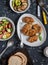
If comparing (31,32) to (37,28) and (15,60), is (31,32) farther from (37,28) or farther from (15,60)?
(15,60)

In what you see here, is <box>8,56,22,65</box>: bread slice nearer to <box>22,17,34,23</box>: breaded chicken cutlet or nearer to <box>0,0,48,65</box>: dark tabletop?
<box>0,0,48,65</box>: dark tabletop

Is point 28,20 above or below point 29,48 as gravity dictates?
above

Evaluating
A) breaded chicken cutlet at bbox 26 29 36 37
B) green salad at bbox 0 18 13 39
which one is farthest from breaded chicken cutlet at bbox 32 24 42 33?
green salad at bbox 0 18 13 39

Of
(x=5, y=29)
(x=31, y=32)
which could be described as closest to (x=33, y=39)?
(x=31, y=32)

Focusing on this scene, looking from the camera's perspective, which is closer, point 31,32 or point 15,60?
point 15,60

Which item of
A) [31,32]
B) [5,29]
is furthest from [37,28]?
[5,29]

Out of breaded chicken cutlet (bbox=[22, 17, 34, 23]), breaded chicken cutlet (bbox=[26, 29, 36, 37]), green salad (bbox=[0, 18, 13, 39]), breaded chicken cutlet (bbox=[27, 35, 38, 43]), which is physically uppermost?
breaded chicken cutlet (bbox=[22, 17, 34, 23])

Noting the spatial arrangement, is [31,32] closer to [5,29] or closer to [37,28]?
[37,28]

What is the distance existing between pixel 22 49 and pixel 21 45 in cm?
2

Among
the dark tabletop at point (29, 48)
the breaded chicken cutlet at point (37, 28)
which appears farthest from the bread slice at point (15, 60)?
the breaded chicken cutlet at point (37, 28)

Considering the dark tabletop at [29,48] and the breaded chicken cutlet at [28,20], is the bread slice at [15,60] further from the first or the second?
the breaded chicken cutlet at [28,20]

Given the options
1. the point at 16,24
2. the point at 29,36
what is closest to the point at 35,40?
the point at 29,36

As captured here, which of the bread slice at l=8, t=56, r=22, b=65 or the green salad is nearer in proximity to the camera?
the bread slice at l=8, t=56, r=22, b=65

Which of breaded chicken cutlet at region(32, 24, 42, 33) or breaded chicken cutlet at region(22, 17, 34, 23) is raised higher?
breaded chicken cutlet at region(22, 17, 34, 23)
